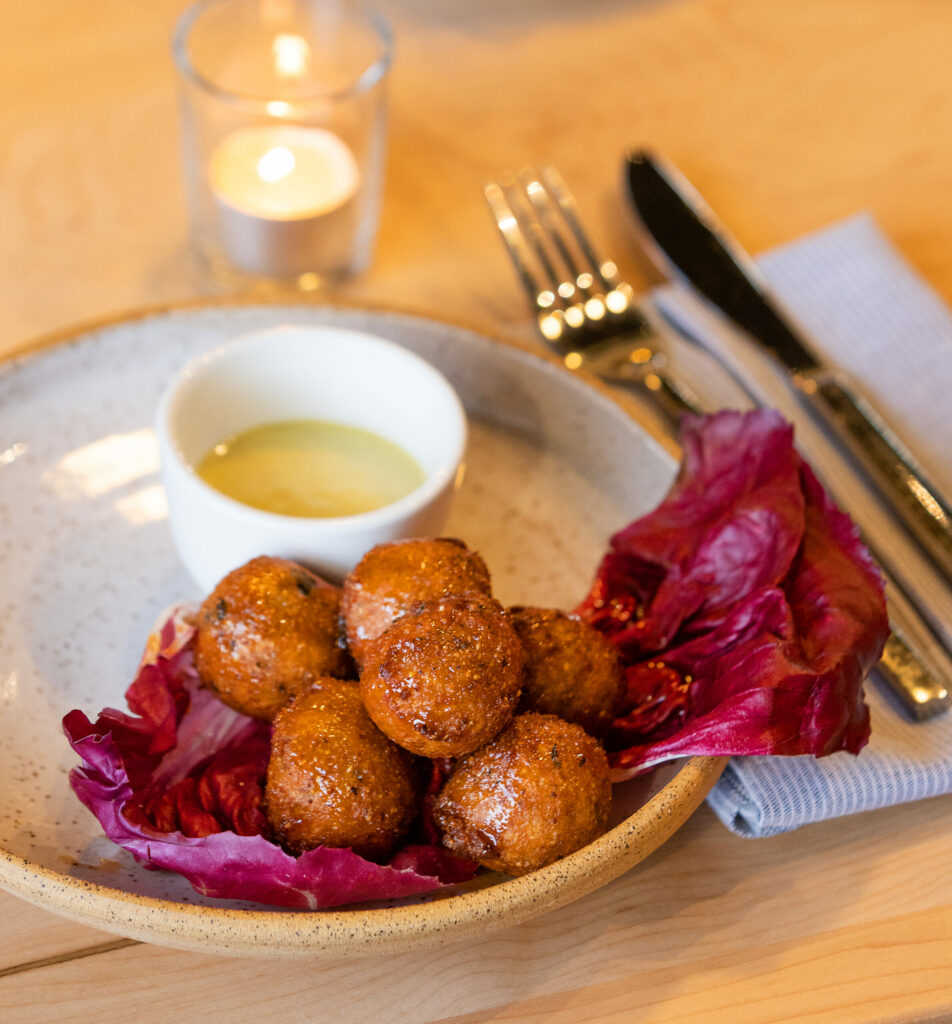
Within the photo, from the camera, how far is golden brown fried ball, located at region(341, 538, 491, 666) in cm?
89

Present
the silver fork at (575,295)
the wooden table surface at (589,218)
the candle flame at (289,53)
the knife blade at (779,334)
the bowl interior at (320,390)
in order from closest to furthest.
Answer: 1. the wooden table surface at (589,218)
2. the bowl interior at (320,390)
3. the knife blade at (779,334)
4. the silver fork at (575,295)
5. the candle flame at (289,53)

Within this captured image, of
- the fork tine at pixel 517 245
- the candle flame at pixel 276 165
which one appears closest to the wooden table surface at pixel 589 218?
the fork tine at pixel 517 245

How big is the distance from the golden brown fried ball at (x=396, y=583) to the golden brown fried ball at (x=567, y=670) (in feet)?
0.17

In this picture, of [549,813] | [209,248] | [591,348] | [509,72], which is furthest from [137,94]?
[549,813]

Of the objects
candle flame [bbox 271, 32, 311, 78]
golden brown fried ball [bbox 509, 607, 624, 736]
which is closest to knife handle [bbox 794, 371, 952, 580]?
golden brown fried ball [bbox 509, 607, 624, 736]

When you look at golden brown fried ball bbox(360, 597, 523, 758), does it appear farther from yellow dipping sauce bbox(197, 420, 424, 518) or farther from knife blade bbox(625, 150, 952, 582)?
knife blade bbox(625, 150, 952, 582)

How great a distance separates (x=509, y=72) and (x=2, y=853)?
1474mm

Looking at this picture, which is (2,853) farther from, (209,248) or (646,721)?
(209,248)

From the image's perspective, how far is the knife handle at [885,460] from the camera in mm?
1169

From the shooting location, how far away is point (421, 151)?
168 centimetres

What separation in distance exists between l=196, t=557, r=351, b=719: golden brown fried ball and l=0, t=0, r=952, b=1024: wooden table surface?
0.65 ft

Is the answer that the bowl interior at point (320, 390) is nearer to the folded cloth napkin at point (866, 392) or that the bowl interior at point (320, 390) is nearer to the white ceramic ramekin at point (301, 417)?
the white ceramic ramekin at point (301, 417)

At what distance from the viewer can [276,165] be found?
1.40 m

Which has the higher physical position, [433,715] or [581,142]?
[581,142]
